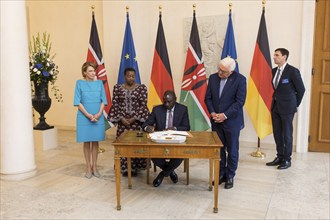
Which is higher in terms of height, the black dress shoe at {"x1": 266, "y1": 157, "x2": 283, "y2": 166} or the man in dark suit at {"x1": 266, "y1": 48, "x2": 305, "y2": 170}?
the man in dark suit at {"x1": 266, "y1": 48, "x2": 305, "y2": 170}

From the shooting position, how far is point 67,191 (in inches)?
138

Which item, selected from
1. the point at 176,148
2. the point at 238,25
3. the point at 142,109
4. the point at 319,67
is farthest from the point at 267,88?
the point at 176,148

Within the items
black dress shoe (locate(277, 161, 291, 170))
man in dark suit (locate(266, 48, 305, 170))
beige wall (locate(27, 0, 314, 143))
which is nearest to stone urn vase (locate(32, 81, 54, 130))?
beige wall (locate(27, 0, 314, 143))

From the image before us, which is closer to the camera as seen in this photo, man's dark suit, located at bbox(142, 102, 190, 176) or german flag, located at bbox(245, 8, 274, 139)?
man's dark suit, located at bbox(142, 102, 190, 176)

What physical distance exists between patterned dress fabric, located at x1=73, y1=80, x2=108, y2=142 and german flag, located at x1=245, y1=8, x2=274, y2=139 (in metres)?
2.37

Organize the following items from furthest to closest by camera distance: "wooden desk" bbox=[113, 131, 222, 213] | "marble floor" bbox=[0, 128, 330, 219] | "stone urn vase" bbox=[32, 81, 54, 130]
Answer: "stone urn vase" bbox=[32, 81, 54, 130] < "marble floor" bbox=[0, 128, 330, 219] < "wooden desk" bbox=[113, 131, 222, 213]

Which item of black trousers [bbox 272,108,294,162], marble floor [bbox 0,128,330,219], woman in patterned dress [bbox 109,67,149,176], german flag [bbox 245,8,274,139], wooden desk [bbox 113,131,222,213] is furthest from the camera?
german flag [bbox 245,8,274,139]

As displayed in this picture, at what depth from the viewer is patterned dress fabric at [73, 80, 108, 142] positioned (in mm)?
3752

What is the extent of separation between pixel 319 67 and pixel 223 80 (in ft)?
7.55

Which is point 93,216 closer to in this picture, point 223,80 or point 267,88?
point 223,80

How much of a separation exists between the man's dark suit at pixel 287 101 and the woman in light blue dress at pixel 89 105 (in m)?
2.27

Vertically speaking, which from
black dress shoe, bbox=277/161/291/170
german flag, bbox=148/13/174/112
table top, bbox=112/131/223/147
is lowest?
black dress shoe, bbox=277/161/291/170

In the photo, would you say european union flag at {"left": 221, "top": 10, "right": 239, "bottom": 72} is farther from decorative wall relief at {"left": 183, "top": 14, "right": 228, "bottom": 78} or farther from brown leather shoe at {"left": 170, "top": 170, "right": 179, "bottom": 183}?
brown leather shoe at {"left": 170, "top": 170, "right": 179, "bottom": 183}

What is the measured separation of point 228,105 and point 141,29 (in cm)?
297
